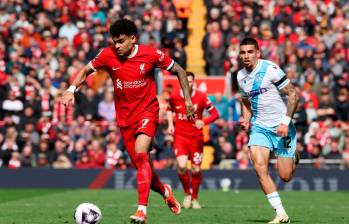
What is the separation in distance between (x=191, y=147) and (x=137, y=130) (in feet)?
20.8

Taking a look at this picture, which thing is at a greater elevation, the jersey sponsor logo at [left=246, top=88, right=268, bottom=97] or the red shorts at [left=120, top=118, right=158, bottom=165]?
the jersey sponsor logo at [left=246, top=88, right=268, bottom=97]

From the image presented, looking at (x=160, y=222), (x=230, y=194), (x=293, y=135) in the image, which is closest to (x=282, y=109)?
(x=293, y=135)

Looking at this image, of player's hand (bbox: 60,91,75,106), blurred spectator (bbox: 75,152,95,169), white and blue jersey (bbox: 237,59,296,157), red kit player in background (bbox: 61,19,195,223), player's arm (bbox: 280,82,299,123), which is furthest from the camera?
blurred spectator (bbox: 75,152,95,169)

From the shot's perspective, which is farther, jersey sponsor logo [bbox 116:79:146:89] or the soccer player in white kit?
the soccer player in white kit

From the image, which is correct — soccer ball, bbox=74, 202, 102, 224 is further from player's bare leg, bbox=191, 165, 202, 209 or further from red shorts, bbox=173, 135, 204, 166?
red shorts, bbox=173, 135, 204, 166

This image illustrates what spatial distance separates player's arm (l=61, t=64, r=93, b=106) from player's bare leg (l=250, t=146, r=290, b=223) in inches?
100

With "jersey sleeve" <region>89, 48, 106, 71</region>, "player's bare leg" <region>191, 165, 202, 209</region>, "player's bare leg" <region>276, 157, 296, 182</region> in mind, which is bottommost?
"player's bare leg" <region>191, 165, 202, 209</region>

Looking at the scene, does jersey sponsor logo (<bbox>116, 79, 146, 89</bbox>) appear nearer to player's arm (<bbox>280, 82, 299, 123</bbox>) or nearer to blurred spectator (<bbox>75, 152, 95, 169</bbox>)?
player's arm (<bbox>280, 82, 299, 123</bbox>)

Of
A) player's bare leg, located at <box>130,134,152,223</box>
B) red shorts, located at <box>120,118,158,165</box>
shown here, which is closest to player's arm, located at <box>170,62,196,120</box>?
red shorts, located at <box>120,118,158,165</box>

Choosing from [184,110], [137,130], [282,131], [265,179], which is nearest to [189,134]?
[184,110]

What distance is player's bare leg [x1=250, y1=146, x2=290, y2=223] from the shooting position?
1435 cm

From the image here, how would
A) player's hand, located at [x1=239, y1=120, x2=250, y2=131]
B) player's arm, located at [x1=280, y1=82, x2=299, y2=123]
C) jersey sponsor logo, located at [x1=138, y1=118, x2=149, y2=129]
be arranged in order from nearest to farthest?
jersey sponsor logo, located at [x1=138, y1=118, x2=149, y2=129] < player's arm, located at [x1=280, y1=82, x2=299, y2=123] < player's hand, located at [x1=239, y1=120, x2=250, y2=131]

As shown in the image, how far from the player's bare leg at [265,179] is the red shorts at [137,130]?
1.50 metres

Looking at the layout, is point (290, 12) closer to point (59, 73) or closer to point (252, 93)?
point (59, 73)
